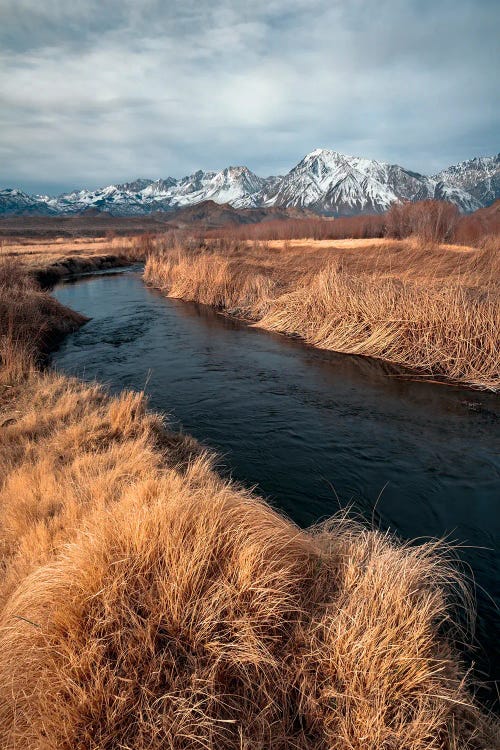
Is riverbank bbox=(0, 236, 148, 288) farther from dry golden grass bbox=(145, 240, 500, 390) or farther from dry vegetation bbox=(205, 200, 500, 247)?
dry golden grass bbox=(145, 240, 500, 390)

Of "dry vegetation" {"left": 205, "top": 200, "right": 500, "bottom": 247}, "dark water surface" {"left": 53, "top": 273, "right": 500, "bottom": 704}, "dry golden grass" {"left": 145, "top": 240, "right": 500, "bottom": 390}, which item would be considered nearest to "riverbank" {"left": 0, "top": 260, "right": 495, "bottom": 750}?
"dark water surface" {"left": 53, "top": 273, "right": 500, "bottom": 704}

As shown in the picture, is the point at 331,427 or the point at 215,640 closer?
the point at 215,640

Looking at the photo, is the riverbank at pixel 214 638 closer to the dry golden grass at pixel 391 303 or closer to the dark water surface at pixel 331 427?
the dark water surface at pixel 331 427

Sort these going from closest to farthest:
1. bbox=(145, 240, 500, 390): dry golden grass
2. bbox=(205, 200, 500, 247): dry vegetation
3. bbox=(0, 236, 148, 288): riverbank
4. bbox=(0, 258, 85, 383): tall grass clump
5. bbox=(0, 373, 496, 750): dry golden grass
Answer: bbox=(0, 373, 496, 750): dry golden grass → bbox=(0, 258, 85, 383): tall grass clump → bbox=(145, 240, 500, 390): dry golden grass → bbox=(205, 200, 500, 247): dry vegetation → bbox=(0, 236, 148, 288): riverbank

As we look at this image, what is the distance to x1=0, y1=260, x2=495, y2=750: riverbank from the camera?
2137mm

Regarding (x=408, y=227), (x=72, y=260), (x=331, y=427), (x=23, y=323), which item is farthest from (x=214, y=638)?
(x=72, y=260)

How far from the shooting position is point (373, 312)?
12195mm

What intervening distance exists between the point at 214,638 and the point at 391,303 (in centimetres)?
1078

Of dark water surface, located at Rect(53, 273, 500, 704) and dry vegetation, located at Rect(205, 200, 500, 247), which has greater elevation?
dry vegetation, located at Rect(205, 200, 500, 247)

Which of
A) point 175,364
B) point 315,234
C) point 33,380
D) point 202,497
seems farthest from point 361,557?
point 315,234

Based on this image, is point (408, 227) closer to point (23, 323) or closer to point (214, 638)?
point (23, 323)

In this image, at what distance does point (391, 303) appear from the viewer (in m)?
11.7

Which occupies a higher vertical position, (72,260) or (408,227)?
(408,227)

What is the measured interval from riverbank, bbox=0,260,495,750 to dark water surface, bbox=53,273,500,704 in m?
1.44
